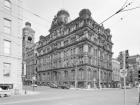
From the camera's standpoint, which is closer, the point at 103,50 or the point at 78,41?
the point at 78,41

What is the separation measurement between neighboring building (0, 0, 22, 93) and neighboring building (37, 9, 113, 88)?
78.3ft

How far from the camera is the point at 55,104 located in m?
14.5

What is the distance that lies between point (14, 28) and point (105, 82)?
4919cm

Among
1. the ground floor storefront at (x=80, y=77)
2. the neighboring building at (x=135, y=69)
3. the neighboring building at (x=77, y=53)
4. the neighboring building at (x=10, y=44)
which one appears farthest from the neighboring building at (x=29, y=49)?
the neighboring building at (x=10, y=44)

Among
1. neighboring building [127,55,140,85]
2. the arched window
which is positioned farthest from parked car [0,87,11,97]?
neighboring building [127,55,140,85]

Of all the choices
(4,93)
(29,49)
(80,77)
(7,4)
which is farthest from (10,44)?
(29,49)

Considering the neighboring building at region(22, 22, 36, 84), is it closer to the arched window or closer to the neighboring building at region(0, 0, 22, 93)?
the neighboring building at region(0, 0, 22, 93)

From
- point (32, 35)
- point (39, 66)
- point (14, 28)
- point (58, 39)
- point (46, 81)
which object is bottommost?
point (46, 81)

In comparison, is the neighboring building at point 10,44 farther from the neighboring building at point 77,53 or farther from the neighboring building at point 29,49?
the neighboring building at point 29,49

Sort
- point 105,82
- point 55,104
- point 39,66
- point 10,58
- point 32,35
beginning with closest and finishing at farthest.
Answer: point 55,104 → point 10,58 → point 105,82 → point 39,66 → point 32,35

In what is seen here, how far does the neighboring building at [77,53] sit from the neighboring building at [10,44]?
939 inches

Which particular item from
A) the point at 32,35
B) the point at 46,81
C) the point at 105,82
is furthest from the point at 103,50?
the point at 32,35

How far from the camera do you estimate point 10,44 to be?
27.8 meters

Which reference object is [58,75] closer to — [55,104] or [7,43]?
[7,43]
